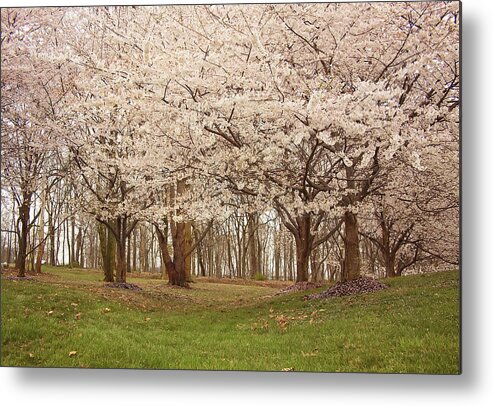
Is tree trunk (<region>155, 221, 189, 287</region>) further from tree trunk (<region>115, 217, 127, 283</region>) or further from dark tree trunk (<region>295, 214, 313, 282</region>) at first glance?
Result: dark tree trunk (<region>295, 214, 313, 282</region>)

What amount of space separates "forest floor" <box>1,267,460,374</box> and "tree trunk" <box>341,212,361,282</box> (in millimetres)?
254

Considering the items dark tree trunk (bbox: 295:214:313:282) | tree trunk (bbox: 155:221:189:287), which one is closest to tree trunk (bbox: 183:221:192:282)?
tree trunk (bbox: 155:221:189:287)

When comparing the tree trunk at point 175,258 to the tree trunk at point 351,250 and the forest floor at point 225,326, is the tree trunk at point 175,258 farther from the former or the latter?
the tree trunk at point 351,250

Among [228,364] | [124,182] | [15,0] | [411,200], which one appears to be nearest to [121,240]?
[124,182]

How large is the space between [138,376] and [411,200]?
286 centimetres

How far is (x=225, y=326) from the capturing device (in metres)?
4.68

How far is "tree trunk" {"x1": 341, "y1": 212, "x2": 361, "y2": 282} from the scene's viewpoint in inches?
206

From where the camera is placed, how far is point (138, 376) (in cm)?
451

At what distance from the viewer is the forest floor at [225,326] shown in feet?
14.0

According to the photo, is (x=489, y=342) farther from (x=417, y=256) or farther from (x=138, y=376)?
(x=138, y=376)

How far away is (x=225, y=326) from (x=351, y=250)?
4.83ft

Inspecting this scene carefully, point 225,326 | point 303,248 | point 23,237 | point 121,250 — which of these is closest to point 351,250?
point 303,248

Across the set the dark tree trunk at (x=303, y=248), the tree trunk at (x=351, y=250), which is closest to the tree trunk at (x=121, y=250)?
the dark tree trunk at (x=303, y=248)

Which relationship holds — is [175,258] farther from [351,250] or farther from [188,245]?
[351,250]
